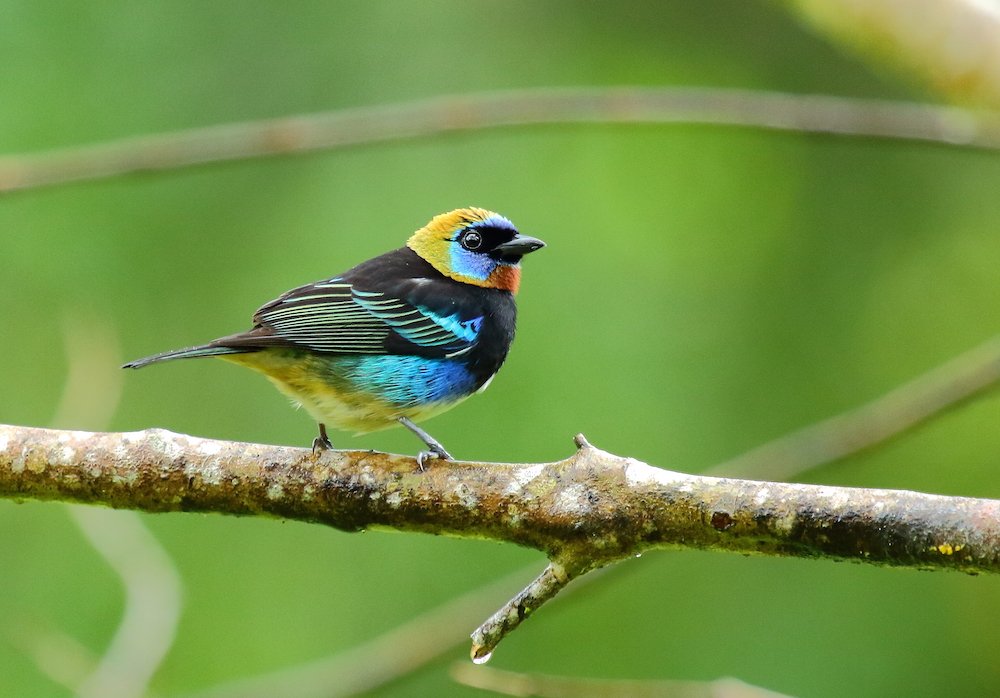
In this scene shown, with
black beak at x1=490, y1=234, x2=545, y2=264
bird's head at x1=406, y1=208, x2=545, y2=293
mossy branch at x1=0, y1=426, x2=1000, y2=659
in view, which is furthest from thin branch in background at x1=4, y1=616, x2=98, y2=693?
black beak at x1=490, y1=234, x2=545, y2=264

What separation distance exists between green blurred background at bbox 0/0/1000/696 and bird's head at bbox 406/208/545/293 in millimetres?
1992

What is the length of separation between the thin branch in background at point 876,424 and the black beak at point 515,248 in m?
1.18

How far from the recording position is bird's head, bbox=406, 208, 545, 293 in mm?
Answer: 5047

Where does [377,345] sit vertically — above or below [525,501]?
above

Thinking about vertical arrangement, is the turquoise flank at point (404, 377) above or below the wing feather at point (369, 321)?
below

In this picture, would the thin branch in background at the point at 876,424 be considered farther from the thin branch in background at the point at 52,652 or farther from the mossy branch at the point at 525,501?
the thin branch in background at the point at 52,652

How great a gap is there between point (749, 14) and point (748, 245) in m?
1.95

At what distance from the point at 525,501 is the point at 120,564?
271cm

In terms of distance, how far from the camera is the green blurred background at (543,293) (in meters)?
7.27

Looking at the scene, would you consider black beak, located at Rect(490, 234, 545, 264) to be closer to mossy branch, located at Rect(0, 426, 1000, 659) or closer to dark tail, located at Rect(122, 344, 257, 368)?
dark tail, located at Rect(122, 344, 257, 368)

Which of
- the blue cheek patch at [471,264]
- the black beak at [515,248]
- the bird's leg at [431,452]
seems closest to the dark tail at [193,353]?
the bird's leg at [431,452]

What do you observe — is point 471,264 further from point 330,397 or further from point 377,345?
point 330,397

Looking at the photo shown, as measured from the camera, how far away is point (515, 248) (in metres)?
5.03

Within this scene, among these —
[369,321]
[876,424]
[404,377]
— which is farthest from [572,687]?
[876,424]
